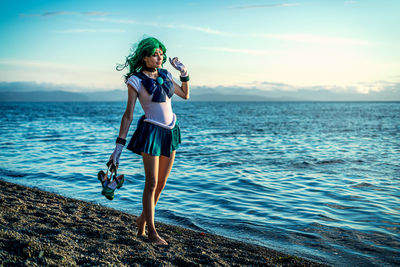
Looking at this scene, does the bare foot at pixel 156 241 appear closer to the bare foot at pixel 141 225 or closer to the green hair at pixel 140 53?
the bare foot at pixel 141 225

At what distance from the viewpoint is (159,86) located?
12.3ft

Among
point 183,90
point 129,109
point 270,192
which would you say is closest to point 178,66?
point 183,90

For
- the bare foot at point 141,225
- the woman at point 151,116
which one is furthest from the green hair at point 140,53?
the bare foot at point 141,225

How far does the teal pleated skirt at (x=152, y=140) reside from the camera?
3.66 metres

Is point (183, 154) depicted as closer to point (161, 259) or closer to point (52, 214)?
point (52, 214)

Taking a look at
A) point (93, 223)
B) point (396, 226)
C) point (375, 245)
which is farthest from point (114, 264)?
point (396, 226)

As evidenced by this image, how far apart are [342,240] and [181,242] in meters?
2.54

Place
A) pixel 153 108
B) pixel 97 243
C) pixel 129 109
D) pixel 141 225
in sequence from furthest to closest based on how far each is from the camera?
pixel 141 225
pixel 97 243
pixel 153 108
pixel 129 109

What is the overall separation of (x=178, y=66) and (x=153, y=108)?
68 centimetres

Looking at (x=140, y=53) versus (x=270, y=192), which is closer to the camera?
(x=140, y=53)

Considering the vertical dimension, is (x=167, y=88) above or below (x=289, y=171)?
above

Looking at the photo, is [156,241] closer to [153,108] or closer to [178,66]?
[153,108]

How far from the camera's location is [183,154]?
44.5ft

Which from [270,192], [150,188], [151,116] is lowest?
[270,192]
